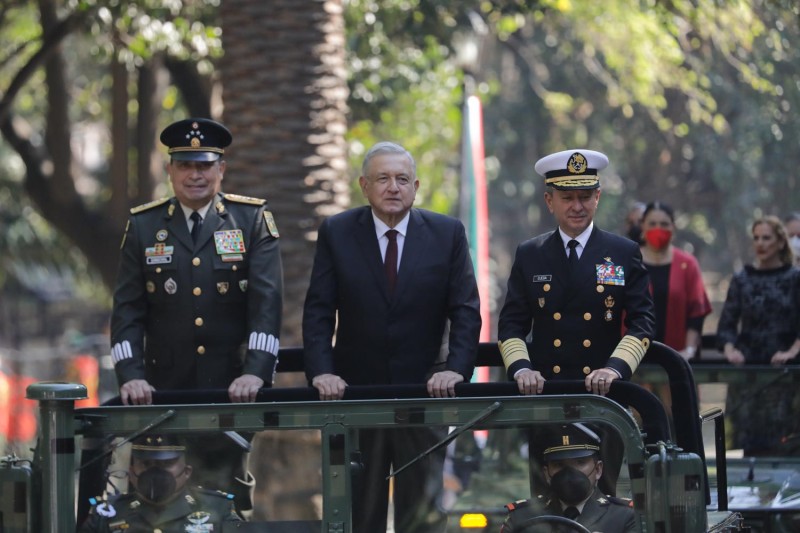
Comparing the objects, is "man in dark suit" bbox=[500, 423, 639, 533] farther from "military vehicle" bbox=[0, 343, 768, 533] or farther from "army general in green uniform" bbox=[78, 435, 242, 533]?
"army general in green uniform" bbox=[78, 435, 242, 533]

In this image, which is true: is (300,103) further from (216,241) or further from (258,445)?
(258,445)

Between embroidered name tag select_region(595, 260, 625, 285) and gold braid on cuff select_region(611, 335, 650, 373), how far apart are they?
24 centimetres

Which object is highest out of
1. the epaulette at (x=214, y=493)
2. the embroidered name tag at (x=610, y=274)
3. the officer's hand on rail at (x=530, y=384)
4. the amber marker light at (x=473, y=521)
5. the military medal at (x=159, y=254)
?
the military medal at (x=159, y=254)

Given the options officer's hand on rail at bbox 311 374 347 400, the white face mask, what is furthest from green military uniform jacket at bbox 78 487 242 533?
the white face mask

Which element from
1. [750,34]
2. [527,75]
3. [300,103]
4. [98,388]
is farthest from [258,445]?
[527,75]

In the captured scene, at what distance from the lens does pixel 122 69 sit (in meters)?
13.8

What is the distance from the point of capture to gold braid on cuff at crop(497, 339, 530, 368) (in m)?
5.04

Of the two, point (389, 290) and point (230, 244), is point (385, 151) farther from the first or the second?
point (230, 244)

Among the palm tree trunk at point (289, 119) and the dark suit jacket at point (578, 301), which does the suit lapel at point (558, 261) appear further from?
the palm tree trunk at point (289, 119)

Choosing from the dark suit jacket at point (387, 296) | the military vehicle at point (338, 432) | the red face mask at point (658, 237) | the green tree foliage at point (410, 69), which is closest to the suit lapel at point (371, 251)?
the dark suit jacket at point (387, 296)

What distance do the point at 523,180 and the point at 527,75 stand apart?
14.0ft

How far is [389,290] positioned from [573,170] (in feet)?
2.59

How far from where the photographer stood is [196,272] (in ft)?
18.0

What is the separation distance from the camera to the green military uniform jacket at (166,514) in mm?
4547
